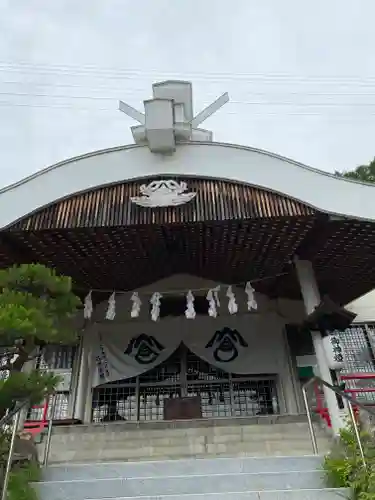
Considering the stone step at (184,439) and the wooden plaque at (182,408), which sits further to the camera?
the wooden plaque at (182,408)

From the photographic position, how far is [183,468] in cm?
473

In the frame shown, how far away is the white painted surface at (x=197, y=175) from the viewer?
704 centimetres

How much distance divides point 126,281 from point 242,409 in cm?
370

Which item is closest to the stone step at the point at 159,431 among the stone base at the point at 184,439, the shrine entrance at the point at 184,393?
the stone base at the point at 184,439

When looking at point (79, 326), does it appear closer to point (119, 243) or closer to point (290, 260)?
point (119, 243)

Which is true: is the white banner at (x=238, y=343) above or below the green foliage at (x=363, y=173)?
below

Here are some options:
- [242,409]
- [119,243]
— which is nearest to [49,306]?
[119,243]

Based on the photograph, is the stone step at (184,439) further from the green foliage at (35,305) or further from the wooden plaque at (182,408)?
the green foliage at (35,305)

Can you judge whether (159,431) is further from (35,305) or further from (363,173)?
(363,173)

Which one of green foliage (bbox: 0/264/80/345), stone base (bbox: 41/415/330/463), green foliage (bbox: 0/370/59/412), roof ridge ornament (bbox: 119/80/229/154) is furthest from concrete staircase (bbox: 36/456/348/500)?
roof ridge ornament (bbox: 119/80/229/154)

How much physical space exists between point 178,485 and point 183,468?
0.43 meters

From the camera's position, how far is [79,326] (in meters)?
9.52

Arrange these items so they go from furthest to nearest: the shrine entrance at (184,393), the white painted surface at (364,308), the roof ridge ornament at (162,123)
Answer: the white painted surface at (364,308), the shrine entrance at (184,393), the roof ridge ornament at (162,123)

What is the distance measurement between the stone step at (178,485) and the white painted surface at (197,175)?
4.10 metres
